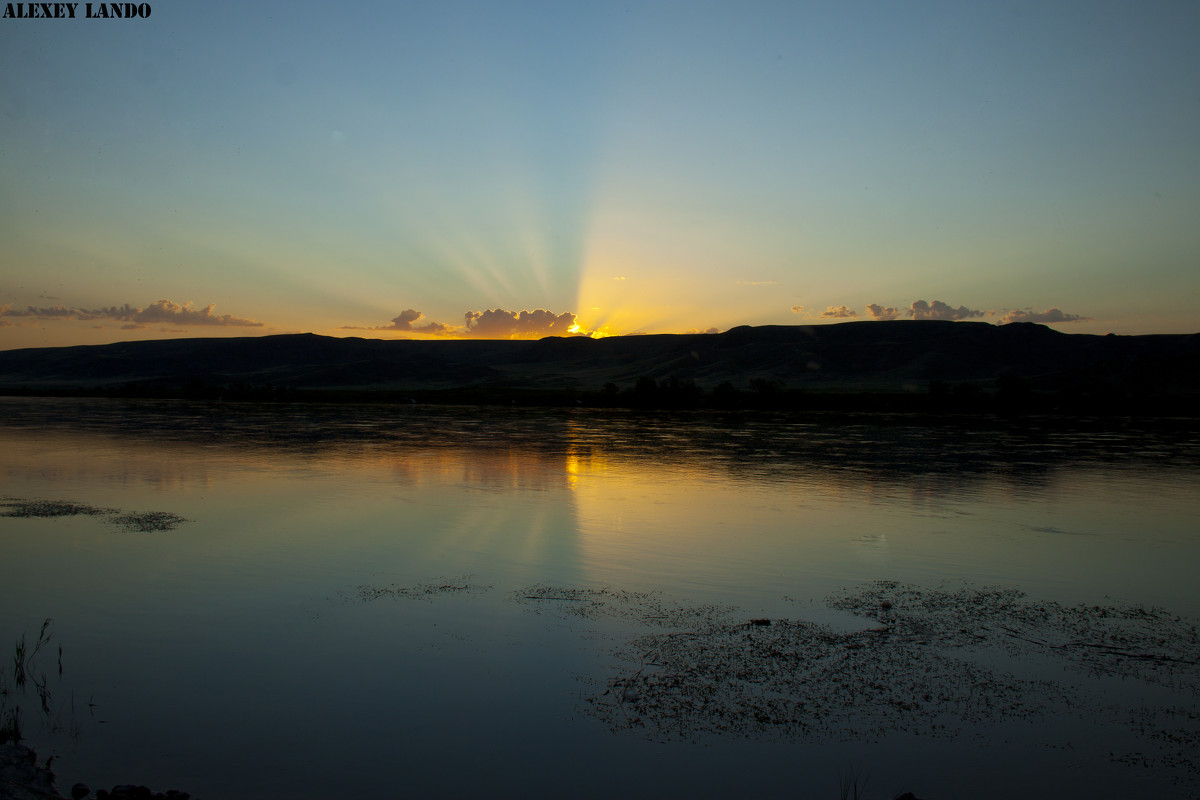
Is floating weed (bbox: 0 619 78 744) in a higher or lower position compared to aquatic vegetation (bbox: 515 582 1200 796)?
higher

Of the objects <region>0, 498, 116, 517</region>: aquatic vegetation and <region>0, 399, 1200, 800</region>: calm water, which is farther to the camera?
<region>0, 498, 116, 517</region>: aquatic vegetation

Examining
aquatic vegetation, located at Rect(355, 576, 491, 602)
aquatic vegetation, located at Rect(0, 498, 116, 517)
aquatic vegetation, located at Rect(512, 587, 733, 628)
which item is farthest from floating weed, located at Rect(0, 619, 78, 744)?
aquatic vegetation, located at Rect(0, 498, 116, 517)

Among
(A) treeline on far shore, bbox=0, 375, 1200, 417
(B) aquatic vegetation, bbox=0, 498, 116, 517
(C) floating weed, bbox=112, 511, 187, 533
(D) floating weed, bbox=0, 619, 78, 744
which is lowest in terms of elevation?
(A) treeline on far shore, bbox=0, 375, 1200, 417

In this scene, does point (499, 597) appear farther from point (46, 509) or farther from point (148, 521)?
point (46, 509)

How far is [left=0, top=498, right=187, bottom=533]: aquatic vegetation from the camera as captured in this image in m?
14.5

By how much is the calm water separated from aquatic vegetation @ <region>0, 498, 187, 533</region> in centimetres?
27

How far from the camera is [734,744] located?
20.5 feet

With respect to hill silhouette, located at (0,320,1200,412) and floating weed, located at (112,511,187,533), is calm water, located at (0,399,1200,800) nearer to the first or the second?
floating weed, located at (112,511,187,533)

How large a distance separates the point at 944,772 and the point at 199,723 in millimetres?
5789

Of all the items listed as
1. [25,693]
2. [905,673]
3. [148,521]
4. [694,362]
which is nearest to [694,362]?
[694,362]

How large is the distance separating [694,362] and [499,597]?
149m

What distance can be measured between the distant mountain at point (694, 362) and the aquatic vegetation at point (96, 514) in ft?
334

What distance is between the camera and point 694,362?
158 metres

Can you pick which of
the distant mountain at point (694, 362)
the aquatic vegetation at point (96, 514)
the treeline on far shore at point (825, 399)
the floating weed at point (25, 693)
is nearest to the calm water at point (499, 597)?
the floating weed at point (25, 693)
